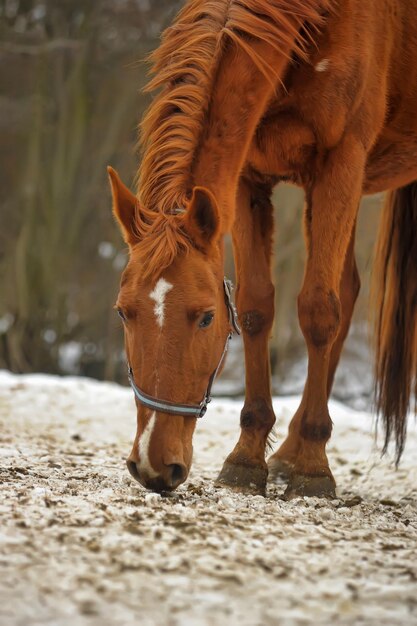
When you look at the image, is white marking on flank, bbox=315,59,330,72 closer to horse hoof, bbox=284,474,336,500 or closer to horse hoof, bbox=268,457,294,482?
horse hoof, bbox=284,474,336,500

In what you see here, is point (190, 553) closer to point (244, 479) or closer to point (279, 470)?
point (244, 479)

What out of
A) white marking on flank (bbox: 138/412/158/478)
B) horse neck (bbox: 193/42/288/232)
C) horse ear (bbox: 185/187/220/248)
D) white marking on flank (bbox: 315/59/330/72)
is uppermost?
white marking on flank (bbox: 315/59/330/72)

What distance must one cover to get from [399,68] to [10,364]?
7.40 metres

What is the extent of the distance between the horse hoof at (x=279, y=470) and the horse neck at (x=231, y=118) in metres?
1.58

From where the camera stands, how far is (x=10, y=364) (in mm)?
10539

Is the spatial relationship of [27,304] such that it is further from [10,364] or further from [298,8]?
[298,8]

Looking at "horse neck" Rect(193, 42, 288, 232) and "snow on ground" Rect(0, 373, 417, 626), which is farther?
"horse neck" Rect(193, 42, 288, 232)

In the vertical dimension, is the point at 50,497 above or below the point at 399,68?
below

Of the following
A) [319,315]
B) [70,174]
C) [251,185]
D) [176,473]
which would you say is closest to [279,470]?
[319,315]

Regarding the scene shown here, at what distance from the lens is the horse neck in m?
3.44

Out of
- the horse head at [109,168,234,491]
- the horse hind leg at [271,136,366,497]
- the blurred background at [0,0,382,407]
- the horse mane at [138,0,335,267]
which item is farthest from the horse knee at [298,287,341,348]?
the blurred background at [0,0,382,407]

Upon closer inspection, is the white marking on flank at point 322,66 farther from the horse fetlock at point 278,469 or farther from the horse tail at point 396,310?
the horse fetlock at point 278,469

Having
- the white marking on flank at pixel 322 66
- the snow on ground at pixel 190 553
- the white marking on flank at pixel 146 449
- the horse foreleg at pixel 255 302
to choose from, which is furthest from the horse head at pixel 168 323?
the white marking on flank at pixel 322 66

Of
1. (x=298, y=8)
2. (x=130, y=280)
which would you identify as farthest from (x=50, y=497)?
(x=298, y=8)
